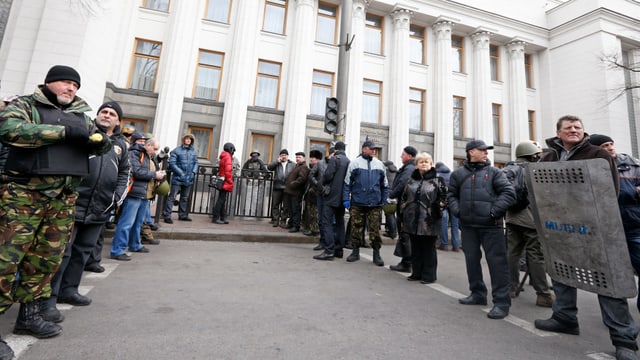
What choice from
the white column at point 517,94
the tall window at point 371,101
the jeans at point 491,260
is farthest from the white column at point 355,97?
the jeans at point 491,260

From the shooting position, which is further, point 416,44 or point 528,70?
point 528,70

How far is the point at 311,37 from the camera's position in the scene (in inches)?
653

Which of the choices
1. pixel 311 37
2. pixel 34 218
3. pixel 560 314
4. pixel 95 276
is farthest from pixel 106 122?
pixel 311 37

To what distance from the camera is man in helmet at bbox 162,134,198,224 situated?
23.8 ft

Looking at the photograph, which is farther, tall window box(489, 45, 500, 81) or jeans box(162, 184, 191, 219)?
tall window box(489, 45, 500, 81)

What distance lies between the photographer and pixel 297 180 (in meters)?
7.46

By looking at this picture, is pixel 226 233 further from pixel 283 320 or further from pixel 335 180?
pixel 283 320

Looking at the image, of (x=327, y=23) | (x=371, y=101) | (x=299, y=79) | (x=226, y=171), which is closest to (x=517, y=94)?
(x=371, y=101)

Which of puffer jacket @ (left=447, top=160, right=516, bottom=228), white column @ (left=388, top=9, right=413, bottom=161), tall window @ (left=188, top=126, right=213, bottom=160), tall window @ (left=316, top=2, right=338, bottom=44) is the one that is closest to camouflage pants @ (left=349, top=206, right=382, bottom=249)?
puffer jacket @ (left=447, top=160, right=516, bottom=228)

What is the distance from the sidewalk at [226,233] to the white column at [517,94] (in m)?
17.7

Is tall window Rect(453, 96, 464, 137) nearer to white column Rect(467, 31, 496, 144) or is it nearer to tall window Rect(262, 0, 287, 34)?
white column Rect(467, 31, 496, 144)

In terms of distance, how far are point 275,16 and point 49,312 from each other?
17.6 meters

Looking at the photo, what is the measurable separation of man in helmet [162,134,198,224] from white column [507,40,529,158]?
20.6 meters

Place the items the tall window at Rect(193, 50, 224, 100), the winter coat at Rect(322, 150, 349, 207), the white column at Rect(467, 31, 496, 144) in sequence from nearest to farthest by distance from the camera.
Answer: the winter coat at Rect(322, 150, 349, 207), the tall window at Rect(193, 50, 224, 100), the white column at Rect(467, 31, 496, 144)
